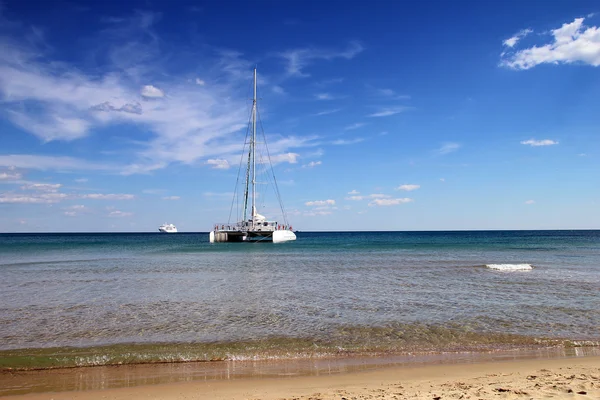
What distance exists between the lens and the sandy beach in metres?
6.38

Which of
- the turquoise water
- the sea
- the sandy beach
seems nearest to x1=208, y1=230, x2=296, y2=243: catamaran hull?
the turquoise water

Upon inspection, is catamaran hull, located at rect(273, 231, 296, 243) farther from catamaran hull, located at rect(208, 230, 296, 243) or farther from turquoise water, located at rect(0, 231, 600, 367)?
Answer: turquoise water, located at rect(0, 231, 600, 367)

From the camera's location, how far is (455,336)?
1023cm

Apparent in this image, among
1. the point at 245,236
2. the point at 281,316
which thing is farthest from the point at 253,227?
the point at 281,316

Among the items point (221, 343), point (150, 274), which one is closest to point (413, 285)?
point (221, 343)

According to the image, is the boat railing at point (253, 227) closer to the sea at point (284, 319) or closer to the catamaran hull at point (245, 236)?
the catamaran hull at point (245, 236)

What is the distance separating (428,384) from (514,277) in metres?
17.6

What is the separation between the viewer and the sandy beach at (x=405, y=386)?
20.9ft

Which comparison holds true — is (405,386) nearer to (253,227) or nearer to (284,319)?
(284,319)

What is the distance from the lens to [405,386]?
22.7ft

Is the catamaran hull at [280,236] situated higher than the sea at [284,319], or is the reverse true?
the catamaran hull at [280,236]

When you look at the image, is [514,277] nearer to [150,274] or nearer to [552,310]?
[552,310]

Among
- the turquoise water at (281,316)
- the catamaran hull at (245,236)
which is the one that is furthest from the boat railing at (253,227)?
the turquoise water at (281,316)

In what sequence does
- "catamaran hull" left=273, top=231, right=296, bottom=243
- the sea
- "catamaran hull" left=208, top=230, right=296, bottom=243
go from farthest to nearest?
1. "catamaran hull" left=208, top=230, right=296, bottom=243
2. "catamaran hull" left=273, top=231, right=296, bottom=243
3. the sea
